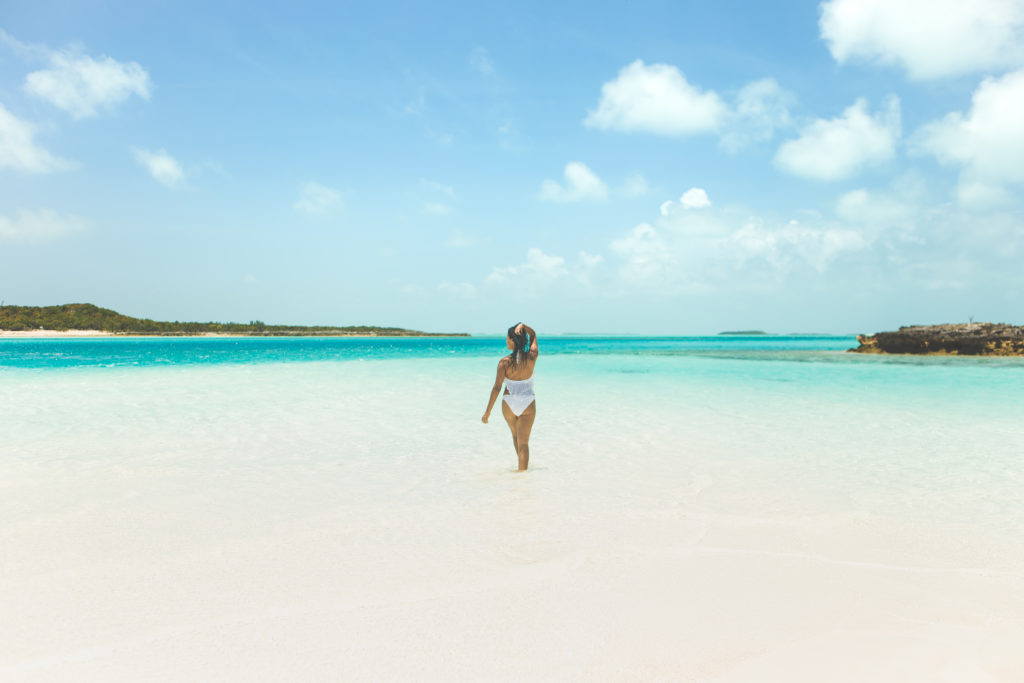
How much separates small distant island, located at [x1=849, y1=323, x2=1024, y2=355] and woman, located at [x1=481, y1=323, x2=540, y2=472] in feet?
161

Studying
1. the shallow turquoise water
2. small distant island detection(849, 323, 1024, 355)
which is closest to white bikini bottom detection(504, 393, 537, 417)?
the shallow turquoise water

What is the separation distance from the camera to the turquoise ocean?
3422 millimetres

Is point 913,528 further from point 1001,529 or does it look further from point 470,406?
point 470,406

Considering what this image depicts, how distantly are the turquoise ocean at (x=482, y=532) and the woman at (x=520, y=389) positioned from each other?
52 centimetres

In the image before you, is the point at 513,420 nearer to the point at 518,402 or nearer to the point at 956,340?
the point at 518,402

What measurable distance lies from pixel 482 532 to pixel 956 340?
5155 centimetres

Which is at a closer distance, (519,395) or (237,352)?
(519,395)

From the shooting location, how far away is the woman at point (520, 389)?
730 cm

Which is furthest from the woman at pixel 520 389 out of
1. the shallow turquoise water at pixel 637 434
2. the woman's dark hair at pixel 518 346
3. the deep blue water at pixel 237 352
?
the deep blue water at pixel 237 352

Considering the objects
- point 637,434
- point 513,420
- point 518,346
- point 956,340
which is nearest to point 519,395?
point 513,420

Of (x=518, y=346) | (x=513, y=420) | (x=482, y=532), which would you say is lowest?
(x=482, y=532)

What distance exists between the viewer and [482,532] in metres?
5.19

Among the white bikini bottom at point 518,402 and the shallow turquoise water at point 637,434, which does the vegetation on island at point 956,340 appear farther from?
the white bikini bottom at point 518,402

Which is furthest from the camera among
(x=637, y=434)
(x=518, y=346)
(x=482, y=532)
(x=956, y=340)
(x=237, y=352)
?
(x=237, y=352)
